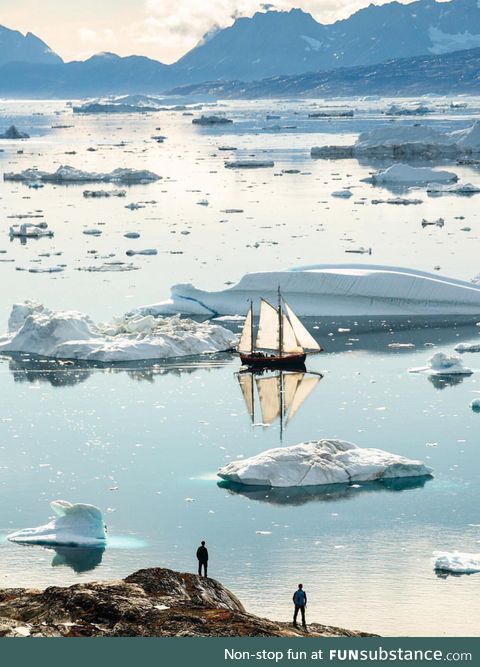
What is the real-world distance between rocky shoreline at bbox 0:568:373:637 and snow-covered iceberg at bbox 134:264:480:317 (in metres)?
18.8

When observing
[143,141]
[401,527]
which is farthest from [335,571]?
[143,141]

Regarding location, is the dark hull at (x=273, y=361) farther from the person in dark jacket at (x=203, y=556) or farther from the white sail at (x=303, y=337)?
the person in dark jacket at (x=203, y=556)

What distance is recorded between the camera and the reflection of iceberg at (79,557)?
1636cm

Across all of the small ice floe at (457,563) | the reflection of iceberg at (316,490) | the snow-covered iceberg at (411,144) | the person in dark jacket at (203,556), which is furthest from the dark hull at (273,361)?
the snow-covered iceberg at (411,144)

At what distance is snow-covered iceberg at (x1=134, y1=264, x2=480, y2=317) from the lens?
3200 centimetres

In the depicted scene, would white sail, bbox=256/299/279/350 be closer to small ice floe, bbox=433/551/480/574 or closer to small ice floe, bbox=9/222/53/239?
small ice floe, bbox=433/551/480/574

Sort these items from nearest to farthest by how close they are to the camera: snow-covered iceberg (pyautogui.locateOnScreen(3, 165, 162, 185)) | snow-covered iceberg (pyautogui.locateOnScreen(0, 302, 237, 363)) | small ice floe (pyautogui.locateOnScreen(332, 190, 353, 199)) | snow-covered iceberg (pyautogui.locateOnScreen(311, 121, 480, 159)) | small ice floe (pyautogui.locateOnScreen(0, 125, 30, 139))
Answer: snow-covered iceberg (pyautogui.locateOnScreen(0, 302, 237, 363)) < small ice floe (pyautogui.locateOnScreen(332, 190, 353, 199)) < snow-covered iceberg (pyautogui.locateOnScreen(3, 165, 162, 185)) < snow-covered iceberg (pyautogui.locateOnScreen(311, 121, 480, 159)) < small ice floe (pyautogui.locateOnScreen(0, 125, 30, 139))

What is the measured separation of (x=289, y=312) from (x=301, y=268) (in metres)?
5.15

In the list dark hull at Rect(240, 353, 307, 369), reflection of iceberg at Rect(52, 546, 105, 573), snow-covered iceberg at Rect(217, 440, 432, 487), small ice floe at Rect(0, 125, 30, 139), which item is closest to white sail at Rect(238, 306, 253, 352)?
dark hull at Rect(240, 353, 307, 369)

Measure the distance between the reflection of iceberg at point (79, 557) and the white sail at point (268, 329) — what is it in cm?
1167

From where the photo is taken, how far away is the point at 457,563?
625 inches

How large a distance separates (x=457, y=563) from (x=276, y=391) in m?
9.79

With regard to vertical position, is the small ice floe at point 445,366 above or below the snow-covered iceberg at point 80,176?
above

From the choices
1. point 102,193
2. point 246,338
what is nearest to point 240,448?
point 246,338
